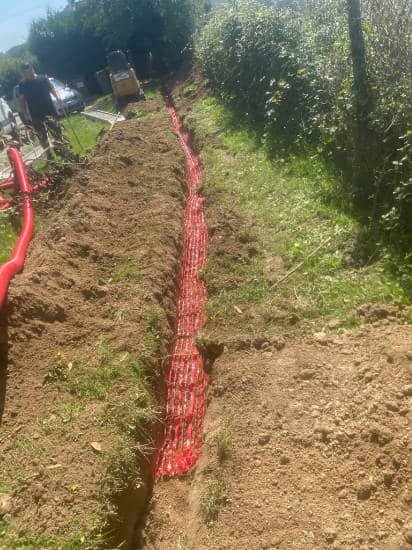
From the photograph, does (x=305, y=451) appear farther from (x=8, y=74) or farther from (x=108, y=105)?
(x=8, y=74)

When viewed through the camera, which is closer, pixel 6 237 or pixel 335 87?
pixel 335 87

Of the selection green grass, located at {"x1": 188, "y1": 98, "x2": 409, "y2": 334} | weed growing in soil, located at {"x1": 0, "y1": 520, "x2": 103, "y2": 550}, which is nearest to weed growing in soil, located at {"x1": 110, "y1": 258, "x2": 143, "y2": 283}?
green grass, located at {"x1": 188, "y1": 98, "x2": 409, "y2": 334}

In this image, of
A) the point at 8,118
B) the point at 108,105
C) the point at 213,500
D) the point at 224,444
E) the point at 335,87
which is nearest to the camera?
the point at 213,500

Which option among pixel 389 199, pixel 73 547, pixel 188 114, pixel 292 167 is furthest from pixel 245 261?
pixel 188 114

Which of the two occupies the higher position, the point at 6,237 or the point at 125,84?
the point at 125,84

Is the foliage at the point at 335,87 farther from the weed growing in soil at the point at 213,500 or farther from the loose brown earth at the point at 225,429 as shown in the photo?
the weed growing in soil at the point at 213,500

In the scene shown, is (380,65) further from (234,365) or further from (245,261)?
(234,365)

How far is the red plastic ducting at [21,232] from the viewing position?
204 inches

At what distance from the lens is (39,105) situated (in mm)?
9875

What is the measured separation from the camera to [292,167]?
24.8ft

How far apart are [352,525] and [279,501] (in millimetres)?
564

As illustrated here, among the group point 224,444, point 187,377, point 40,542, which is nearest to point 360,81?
point 187,377

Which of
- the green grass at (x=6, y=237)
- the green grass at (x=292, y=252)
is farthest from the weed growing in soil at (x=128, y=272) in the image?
the green grass at (x=6, y=237)

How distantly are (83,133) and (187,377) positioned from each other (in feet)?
34.1
